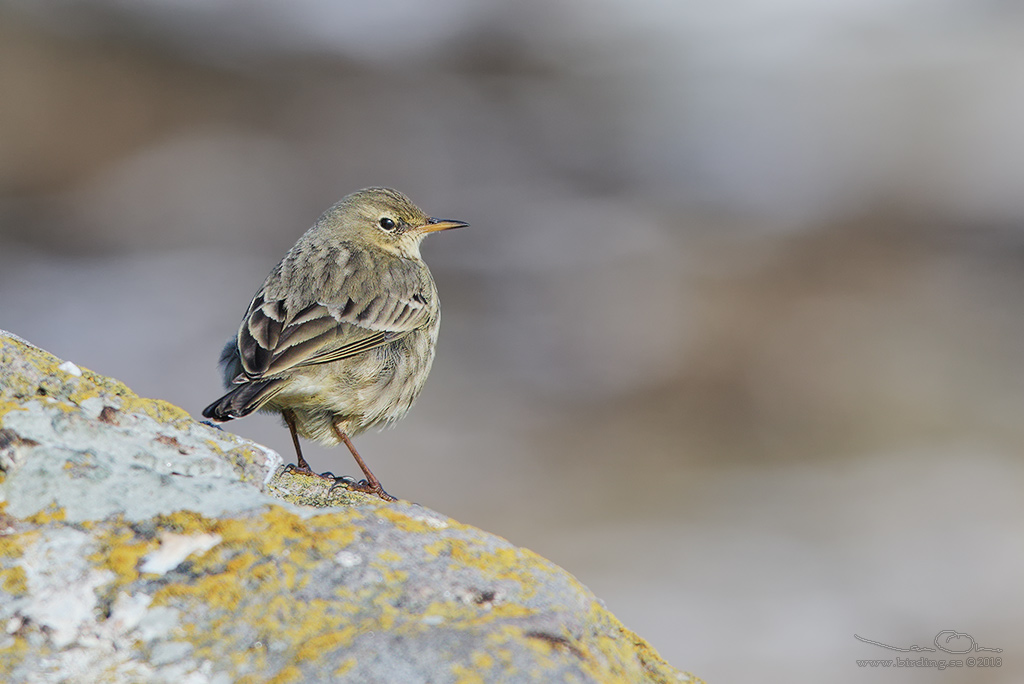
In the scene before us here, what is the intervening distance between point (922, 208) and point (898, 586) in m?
13.3

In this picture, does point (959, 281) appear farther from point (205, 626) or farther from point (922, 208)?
point (205, 626)

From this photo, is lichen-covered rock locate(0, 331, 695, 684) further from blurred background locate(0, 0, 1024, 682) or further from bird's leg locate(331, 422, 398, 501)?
blurred background locate(0, 0, 1024, 682)

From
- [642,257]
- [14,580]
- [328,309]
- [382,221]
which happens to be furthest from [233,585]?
[642,257]

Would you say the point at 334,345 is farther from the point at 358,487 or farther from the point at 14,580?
the point at 14,580

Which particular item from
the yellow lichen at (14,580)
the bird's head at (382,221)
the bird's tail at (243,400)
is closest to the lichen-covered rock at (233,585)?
the yellow lichen at (14,580)

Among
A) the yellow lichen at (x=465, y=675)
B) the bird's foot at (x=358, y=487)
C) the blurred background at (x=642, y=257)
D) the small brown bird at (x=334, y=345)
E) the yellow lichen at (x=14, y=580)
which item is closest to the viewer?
the yellow lichen at (x=465, y=675)

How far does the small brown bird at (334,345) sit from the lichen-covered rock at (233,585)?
1.89m

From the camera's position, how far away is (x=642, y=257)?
68.2ft

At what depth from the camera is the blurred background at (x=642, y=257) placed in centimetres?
1273

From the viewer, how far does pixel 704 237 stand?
71.1 ft

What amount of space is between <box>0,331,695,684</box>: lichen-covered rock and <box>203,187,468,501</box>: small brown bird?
74.6 inches

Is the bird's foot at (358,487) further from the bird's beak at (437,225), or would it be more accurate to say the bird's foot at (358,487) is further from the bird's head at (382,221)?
the bird's beak at (437,225)

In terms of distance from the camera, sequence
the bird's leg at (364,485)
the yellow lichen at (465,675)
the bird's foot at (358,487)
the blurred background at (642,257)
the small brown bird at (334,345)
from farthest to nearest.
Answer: the blurred background at (642,257) → the small brown bird at (334,345) → the bird's leg at (364,485) → the bird's foot at (358,487) → the yellow lichen at (465,675)

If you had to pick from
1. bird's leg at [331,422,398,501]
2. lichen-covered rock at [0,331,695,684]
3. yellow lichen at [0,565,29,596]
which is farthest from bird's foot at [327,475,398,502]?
yellow lichen at [0,565,29,596]
